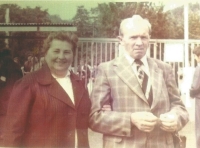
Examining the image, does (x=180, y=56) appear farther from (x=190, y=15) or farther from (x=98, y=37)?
(x=98, y=37)

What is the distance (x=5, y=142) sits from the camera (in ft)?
5.05

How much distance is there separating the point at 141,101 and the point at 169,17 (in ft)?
1.35

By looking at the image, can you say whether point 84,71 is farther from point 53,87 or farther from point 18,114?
point 18,114

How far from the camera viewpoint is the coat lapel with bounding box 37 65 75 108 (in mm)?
1521

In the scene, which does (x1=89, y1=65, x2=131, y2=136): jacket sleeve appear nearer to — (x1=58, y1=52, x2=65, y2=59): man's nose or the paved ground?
the paved ground

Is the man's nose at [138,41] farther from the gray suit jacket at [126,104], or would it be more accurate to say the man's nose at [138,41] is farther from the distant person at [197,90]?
the distant person at [197,90]

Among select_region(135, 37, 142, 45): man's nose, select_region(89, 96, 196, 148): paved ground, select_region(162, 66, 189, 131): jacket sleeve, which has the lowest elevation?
select_region(89, 96, 196, 148): paved ground

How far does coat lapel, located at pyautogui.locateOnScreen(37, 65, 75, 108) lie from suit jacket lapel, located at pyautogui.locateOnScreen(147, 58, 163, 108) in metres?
0.36

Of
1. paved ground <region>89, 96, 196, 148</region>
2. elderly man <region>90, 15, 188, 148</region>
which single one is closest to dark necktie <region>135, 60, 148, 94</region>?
elderly man <region>90, 15, 188, 148</region>

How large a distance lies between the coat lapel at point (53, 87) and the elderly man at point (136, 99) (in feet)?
0.38

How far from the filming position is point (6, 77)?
63.6 inches

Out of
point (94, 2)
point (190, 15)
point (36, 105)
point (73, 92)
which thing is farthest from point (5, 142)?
point (190, 15)

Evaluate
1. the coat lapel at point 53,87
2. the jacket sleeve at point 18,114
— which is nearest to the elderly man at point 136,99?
the coat lapel at point 53,87

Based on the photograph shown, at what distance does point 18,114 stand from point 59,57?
305 millimetres
